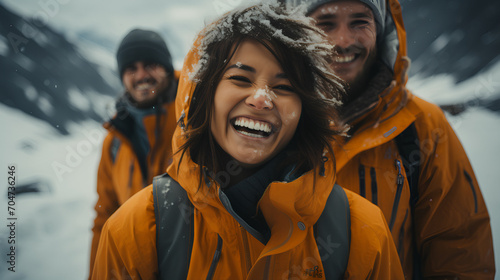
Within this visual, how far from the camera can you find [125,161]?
7.51ft

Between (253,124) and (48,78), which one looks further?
(48,78)

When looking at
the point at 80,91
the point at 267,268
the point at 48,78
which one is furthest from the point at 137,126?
the point at 48,78

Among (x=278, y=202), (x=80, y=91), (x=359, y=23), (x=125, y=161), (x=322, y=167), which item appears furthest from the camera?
(x=80, y=91)

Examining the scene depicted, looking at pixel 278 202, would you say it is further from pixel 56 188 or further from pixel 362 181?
pixel 56 188

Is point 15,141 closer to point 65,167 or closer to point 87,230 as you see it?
point 87,230

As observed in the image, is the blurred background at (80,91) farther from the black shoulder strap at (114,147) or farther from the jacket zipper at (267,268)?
the jacket zipper at (267,268)

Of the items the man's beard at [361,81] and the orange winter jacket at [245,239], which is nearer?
Result: the orange winter jacket at [245,239]

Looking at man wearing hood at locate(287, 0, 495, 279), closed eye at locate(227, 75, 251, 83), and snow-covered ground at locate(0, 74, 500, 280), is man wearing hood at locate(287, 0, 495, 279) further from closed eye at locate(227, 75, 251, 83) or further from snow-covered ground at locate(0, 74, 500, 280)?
snow-covered ground at locate(0, 74, 500, 280)

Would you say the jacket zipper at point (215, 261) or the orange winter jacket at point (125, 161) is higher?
the orange winter jacket at point (125, 161)

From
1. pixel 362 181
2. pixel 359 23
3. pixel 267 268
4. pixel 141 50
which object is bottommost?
pixel 267 268

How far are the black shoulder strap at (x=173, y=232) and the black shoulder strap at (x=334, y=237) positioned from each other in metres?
0.47

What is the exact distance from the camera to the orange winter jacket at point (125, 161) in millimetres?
2242

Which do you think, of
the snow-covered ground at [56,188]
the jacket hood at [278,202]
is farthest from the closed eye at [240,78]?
the snow-covered ground at [56,188]

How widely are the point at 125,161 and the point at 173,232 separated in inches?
56.0
